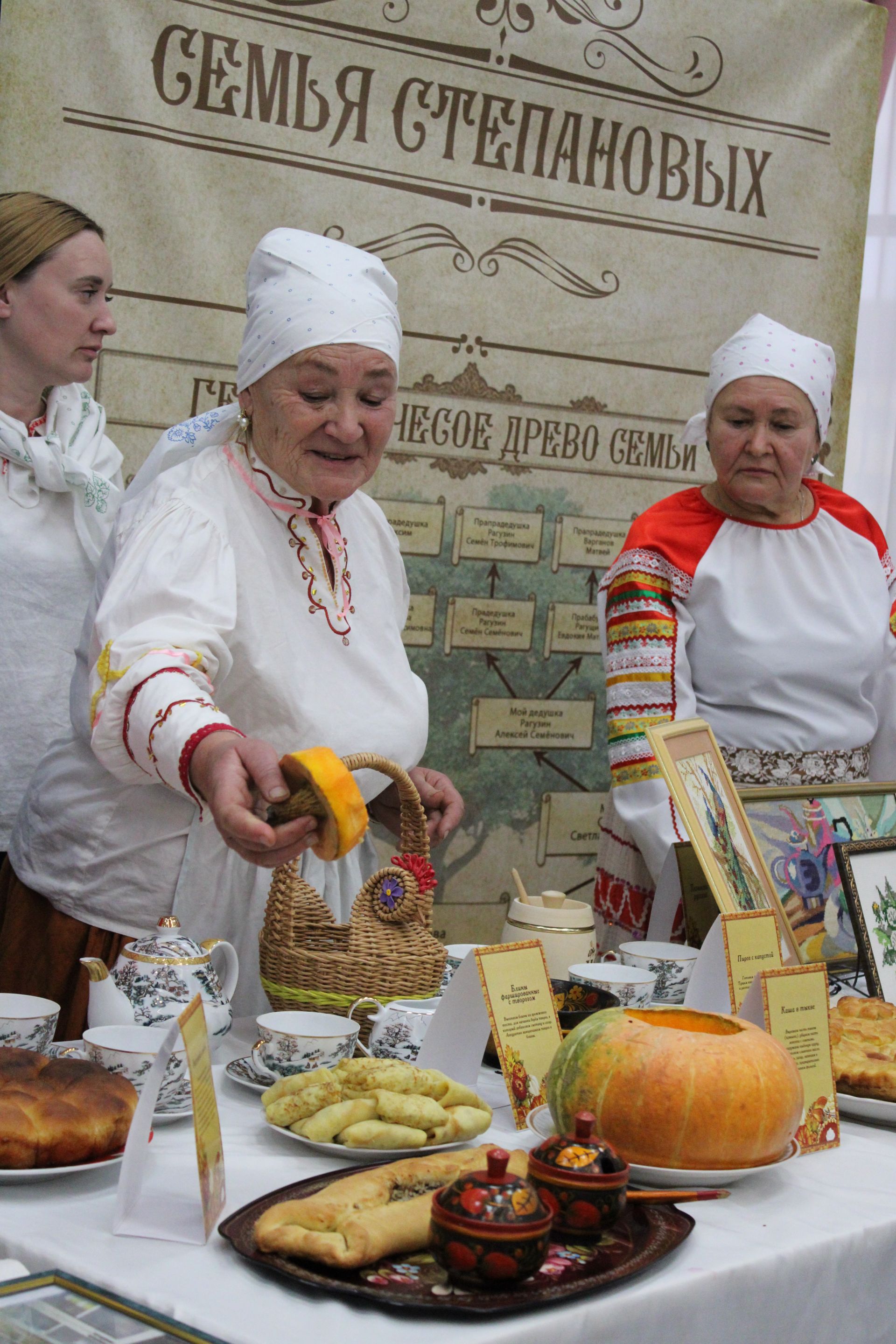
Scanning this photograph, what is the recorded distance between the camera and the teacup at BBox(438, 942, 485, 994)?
1.70 meters

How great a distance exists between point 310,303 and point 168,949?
0.92 m

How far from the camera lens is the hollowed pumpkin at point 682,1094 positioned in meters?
1.28

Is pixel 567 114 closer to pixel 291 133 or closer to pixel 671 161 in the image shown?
pixel 671 161

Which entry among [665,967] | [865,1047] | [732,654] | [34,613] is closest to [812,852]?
[665,967]

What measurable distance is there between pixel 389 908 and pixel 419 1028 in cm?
16

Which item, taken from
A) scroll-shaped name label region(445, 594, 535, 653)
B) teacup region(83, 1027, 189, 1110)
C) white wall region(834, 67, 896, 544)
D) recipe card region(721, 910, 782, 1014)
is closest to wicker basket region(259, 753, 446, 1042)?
teacup region(83, 1027, 189, 1110)

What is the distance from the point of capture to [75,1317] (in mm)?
895

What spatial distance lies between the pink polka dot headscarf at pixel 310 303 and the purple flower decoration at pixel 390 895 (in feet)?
2.49

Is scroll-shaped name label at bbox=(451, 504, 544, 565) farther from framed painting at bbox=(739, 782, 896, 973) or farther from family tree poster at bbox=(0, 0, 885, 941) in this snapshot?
framed painting at bbox=(739, 782, 896, 973)

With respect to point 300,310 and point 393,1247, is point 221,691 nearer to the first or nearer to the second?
point 300,310

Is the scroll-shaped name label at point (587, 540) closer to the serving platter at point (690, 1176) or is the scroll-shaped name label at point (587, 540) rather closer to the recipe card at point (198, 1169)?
the serving platter at point (690, 1176)

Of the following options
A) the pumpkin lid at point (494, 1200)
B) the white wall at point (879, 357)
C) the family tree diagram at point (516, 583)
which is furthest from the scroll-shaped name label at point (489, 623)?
the pumpkin lid at point (494, 1200)

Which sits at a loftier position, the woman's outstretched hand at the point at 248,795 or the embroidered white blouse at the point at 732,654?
the embroidered white blouse at the point at 732,654

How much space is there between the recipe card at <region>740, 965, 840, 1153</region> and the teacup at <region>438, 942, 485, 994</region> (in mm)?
333
